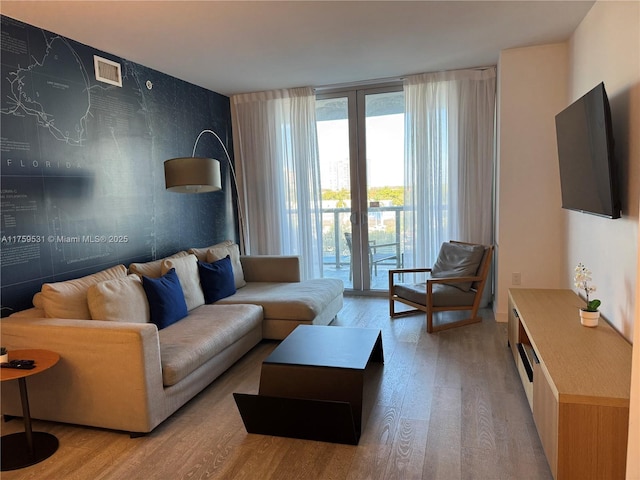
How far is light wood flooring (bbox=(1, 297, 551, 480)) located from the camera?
2.08m

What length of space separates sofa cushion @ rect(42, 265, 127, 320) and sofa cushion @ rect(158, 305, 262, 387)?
1.75ft

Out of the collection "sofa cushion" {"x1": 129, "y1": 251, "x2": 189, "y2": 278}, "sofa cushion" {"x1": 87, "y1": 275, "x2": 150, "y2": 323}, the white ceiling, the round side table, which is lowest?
the round side table

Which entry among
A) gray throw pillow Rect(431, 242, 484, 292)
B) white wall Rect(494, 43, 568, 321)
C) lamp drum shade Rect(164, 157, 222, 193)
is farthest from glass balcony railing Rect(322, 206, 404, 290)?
lamp drum shade Rect(164, 157, 222, 193)

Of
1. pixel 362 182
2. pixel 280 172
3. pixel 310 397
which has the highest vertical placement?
pixel 280 172

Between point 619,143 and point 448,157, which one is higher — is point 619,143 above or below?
below

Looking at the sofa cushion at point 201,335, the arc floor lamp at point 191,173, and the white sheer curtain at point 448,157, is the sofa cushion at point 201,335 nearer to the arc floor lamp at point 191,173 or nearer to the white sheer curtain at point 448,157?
the arc floor lamp at point 191,173

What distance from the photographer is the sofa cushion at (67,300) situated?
2.66m

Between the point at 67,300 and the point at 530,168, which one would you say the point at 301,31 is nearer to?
the point at 530,168

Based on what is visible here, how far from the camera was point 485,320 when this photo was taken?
13.9ft

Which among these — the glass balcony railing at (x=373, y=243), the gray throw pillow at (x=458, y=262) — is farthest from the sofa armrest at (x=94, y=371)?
the glass balcony railing at (x=373, y=243)

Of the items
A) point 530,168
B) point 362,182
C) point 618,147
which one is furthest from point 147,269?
point 530,168

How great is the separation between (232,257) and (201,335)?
5.32ft

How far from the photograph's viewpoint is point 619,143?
8.27 ft

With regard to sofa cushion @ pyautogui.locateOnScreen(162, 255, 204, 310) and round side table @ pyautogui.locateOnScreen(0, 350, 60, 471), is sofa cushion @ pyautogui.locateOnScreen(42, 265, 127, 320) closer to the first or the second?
round side table @ pyautogui.locateOnScreen(0, 350, 60, 471)
